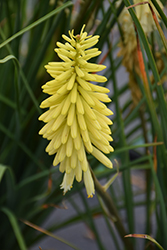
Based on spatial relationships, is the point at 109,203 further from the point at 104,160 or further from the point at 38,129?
the point at 38,129

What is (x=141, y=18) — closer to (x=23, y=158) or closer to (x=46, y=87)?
(x=46, y=87)

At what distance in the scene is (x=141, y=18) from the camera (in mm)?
618

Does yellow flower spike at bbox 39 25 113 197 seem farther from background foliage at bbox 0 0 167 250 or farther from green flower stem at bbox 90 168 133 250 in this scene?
background foliage at bbox 0 0 167 250

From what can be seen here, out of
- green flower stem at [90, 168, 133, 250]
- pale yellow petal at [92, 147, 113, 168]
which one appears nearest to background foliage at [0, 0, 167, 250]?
green flower stem at [90, 168, 133, 250]

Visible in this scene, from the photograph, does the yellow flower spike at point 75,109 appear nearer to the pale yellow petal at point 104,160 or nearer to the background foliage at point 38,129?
the pale yellow petal at point 104,160

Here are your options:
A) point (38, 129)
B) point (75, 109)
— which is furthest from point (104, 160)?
point (38, 129)

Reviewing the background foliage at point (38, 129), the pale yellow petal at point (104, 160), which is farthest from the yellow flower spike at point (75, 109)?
the background foliage at point (38, 129)

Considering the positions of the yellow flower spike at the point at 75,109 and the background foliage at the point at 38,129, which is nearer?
the yellow flower spike at the point at 75,109

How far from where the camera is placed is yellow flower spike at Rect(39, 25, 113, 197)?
388mm

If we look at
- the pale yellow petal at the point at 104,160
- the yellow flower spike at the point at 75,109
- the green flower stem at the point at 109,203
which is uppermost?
the yellow flower spike at the point at 75,109

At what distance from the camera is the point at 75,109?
17.0 inches

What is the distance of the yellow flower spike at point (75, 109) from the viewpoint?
39cm

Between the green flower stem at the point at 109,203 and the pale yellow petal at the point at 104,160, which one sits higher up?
the pale yellow petal at the point at 104,160

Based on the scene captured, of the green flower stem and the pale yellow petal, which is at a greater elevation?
the pale yellow petal
